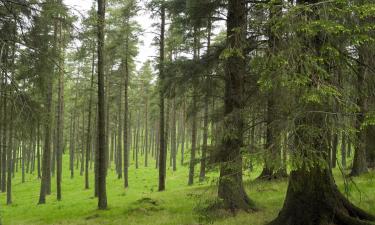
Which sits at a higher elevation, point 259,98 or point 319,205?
point 259,98

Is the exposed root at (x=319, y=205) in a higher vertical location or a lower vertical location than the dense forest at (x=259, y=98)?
lower

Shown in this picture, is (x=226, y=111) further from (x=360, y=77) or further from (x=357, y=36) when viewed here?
(x=357, y=36)

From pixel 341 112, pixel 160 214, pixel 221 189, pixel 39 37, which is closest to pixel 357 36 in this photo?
pixel 341 112

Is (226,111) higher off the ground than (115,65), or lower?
lower

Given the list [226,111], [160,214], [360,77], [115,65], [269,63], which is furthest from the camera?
[115,65]

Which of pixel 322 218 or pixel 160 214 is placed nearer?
pixel 322 218

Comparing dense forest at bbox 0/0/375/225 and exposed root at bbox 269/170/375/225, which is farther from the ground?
dense forest at bbox 0/0/375/225

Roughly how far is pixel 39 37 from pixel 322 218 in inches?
361

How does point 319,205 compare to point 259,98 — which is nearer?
point 319,205

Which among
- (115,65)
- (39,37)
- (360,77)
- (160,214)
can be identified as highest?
(115,65)

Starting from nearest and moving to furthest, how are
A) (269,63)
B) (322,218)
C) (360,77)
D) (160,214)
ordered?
1. (269,63)
2. (360,77)
3. (322,218)
4. (160,214)

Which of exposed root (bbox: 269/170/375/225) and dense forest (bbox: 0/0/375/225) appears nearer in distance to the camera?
dense forest (bbox: 0/0/375/225)

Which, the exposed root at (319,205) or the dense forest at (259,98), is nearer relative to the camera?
the dense forest at (259,98)

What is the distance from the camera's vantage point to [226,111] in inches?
443
